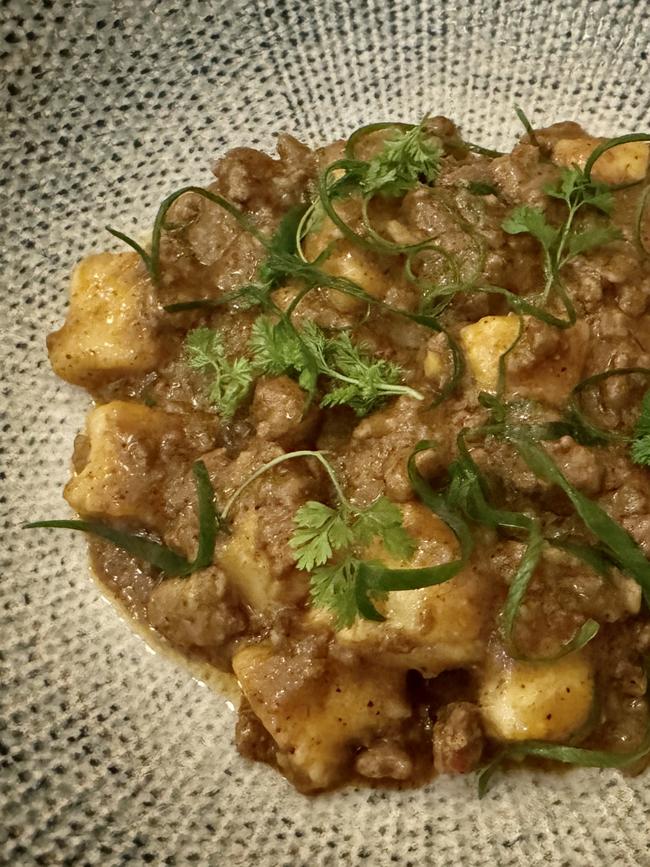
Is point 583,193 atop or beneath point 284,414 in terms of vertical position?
atop

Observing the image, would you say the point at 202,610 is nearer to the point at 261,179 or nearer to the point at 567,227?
the point at 261,179

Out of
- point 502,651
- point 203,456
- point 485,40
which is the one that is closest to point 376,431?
point 203,456

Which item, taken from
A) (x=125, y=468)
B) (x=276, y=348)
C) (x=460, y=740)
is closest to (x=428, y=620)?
(x=460, y=740)

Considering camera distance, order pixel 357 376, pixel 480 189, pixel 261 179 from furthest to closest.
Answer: pixel 261 179
pixel 480 189
pixel 357 376

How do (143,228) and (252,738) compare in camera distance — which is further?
(143,228)

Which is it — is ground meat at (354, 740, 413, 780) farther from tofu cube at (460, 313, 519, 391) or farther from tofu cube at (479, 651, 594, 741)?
tofu cube at (460, 313, 519, 391)

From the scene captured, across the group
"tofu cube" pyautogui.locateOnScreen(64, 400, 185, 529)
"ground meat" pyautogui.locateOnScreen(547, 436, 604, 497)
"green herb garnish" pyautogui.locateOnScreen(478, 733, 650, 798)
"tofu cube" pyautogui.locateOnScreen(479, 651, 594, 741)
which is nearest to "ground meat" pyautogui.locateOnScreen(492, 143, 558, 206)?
"ground meat" pyautogui.locateOnScreen(547, 436, 604, 497)
